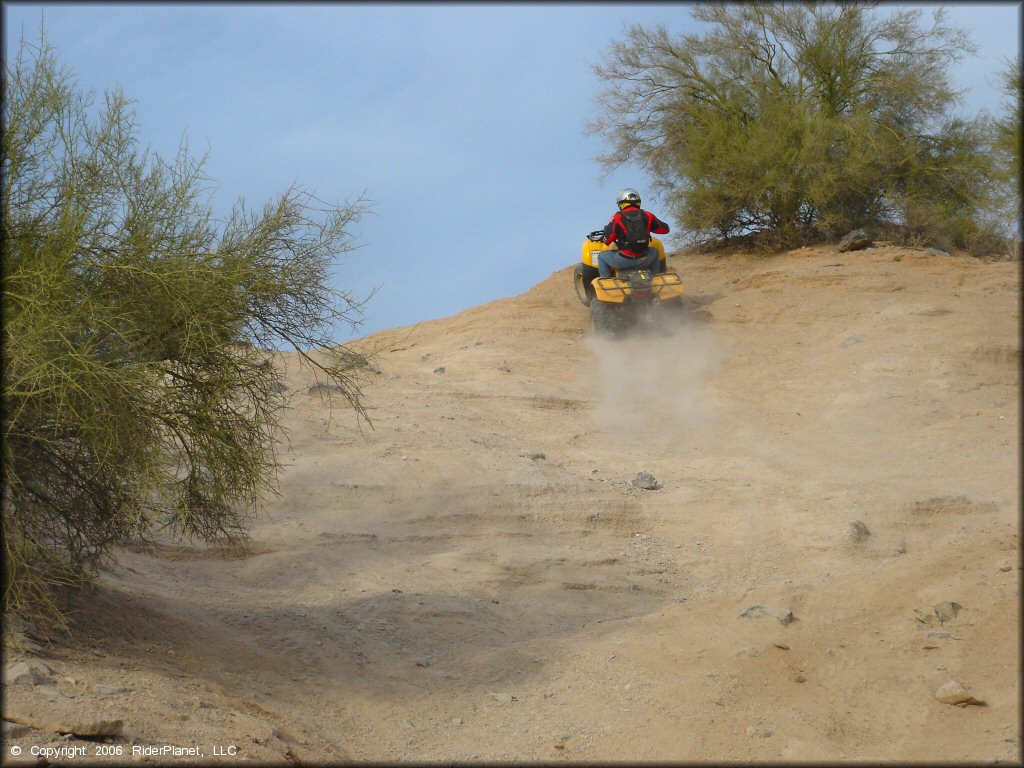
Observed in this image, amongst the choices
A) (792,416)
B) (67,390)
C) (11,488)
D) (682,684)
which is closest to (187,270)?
(67,390)

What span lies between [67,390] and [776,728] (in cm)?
458

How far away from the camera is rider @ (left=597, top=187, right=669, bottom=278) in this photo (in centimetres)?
1698

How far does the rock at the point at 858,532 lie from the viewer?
9109mm

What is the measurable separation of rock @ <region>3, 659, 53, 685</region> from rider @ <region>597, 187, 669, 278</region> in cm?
1258

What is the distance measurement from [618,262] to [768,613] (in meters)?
10.1

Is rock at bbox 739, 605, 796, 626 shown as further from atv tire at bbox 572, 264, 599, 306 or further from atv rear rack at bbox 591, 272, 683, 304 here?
atv tire at bbox 572, 264, 599, 306

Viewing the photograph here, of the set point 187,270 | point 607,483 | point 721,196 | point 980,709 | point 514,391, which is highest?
point 721,196

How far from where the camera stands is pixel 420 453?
1123 cm

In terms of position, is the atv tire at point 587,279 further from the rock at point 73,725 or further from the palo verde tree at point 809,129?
the rock at point 73,725

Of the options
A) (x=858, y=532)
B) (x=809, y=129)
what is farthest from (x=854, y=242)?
(x=858, y=532)

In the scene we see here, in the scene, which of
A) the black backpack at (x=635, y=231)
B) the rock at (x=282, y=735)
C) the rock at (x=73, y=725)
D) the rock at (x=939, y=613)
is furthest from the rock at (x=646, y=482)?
the black backpack at (x=635, y=231)

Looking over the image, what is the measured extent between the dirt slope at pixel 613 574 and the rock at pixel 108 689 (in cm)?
4

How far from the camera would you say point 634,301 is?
17000mm

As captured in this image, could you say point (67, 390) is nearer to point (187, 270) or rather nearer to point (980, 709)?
point (187, 270)
